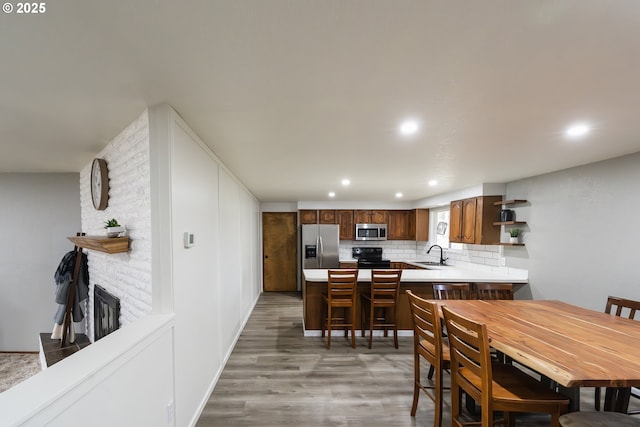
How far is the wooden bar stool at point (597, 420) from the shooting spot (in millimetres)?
1279

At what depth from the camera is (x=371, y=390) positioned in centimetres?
248

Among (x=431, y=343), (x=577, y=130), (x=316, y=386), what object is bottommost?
(x=316, y=386)

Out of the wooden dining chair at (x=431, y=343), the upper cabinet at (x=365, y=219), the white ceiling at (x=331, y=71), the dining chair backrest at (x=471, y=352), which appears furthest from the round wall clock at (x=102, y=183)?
the upper cabinet at (x=365, y=219)

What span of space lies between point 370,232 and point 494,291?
133 inches

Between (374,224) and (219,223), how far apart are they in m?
4.20

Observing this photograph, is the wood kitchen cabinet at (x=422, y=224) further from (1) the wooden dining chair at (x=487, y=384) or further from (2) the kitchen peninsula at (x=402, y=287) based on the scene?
(1) the wooden dining chair at (x=487, y=384)

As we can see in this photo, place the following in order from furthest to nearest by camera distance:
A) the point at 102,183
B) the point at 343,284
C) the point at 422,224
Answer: the point at 422,224
the point at 343,284
the point at 102,183

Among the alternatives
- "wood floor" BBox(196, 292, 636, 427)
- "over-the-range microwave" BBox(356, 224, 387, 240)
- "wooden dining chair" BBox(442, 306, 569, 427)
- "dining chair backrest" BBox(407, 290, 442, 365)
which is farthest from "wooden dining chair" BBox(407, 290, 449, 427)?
"over-the-range microwave" BBox(356, 224, 387, 240)

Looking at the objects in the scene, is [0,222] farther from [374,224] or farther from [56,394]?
[374,224]

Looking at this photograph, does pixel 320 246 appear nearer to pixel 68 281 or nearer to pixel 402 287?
pixel 402 287

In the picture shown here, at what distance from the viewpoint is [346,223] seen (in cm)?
628

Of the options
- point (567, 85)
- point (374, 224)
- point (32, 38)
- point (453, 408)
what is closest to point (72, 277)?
point (32, 38)

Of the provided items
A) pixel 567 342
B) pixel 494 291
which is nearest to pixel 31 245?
pixel 567 342

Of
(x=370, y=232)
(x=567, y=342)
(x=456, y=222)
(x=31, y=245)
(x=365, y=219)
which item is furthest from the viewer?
(x=365, y=219)
